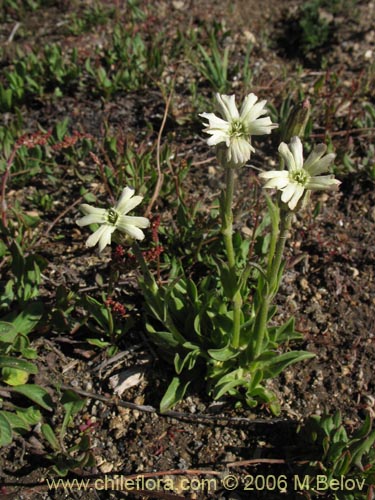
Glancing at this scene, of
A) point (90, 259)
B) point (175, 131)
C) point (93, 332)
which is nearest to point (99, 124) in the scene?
point (175, 131)

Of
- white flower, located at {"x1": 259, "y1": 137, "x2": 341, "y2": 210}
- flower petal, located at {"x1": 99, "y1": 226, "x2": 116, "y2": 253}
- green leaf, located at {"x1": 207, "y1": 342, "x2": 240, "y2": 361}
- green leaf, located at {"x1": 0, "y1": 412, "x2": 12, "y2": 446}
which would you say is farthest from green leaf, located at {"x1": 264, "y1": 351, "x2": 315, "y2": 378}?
green leaf, located at {"x1": 0, "y1": 412, "x2": 12, "y2": 446}

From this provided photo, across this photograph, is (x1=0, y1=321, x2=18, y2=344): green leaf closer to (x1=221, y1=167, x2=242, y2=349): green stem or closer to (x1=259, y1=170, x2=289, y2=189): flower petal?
(x1=221, y1=167, x2=242, y2=349): green stem

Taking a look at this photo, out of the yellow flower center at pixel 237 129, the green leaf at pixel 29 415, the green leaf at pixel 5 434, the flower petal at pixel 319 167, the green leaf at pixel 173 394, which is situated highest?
the yellow flower center at pixel 237 129

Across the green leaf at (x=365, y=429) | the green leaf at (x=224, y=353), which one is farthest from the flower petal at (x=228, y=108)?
the green leaf at (x=365, y=429)

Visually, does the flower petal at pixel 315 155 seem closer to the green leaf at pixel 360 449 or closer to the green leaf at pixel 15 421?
the green leaf at pixel 360 449

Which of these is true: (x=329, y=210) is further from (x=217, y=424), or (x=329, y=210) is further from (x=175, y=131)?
(x=217, y=424)

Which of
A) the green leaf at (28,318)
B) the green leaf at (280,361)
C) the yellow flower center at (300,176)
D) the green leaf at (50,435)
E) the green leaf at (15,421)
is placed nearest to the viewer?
the yellow flower center at (300,176)
